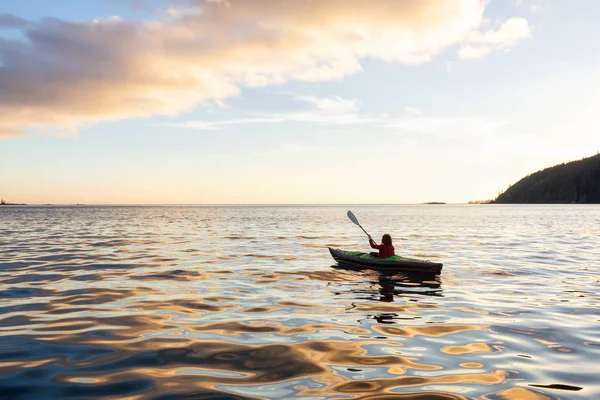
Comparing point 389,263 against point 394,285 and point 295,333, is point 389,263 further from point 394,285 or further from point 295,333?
point 295,333

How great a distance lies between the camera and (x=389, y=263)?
1552 centimetres

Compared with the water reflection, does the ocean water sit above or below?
above

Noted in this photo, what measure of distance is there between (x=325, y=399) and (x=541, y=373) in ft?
10.2

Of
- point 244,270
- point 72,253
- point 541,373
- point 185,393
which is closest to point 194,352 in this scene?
point 185,393

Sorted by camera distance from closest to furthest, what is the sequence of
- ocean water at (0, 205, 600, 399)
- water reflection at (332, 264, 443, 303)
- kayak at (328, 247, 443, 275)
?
1. ocean water at (0, 205, 600, 399)
2. water reflection at (332, 264, 443, 303)
3. kayak at (328, 247, 443, 275)

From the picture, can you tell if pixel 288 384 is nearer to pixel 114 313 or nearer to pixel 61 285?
pixel 114 313

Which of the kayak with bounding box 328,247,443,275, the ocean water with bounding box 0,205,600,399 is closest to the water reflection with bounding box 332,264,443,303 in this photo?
the ocean water with bounding box 0,205,600,399

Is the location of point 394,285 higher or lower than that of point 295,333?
lower

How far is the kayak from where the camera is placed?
47.5 feet

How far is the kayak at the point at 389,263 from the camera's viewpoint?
14.5 metres

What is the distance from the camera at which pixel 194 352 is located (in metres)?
6.66

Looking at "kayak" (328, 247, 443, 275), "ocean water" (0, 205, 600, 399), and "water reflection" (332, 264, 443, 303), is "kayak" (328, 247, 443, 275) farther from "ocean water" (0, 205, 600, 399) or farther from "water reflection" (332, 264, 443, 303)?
"ocean water" (0, 205, 600, 399)

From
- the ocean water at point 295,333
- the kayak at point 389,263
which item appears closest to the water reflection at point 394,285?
the ocean water at point 295,333

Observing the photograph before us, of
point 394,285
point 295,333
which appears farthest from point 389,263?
point 295,333
